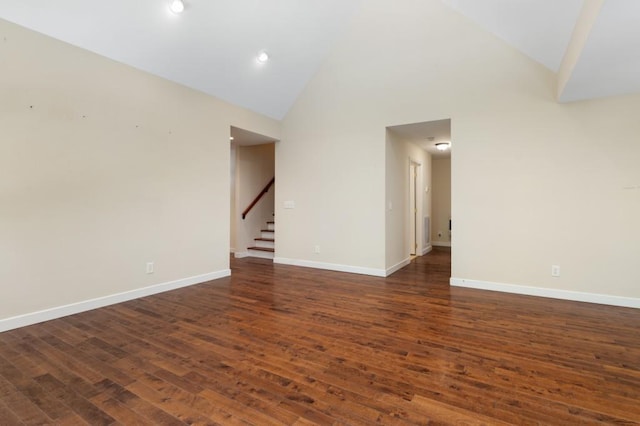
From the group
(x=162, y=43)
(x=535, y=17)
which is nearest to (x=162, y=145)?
(x=162, y=43)

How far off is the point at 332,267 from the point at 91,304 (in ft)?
11.0

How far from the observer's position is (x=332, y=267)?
5.30 meters

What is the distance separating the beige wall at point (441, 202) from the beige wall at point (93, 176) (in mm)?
6101

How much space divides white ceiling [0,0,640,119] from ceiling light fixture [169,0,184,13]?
63 millimetres

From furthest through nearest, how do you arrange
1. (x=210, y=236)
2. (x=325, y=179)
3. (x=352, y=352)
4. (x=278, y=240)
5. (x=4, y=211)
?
(x=278, y=240) → (x=325, y=179) → (x=210, y=236) → (x=4, y=211) → (x=352, y=352)

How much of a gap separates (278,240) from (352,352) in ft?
12.5

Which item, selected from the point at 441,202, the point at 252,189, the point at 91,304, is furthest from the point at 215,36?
the point at 441,202

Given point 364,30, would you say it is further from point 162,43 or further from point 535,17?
point 162,43

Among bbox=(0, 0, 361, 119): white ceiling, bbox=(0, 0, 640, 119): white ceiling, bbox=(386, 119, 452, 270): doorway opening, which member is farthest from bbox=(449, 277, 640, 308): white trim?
bbox=(0, 0, 361, 119): white ceiling

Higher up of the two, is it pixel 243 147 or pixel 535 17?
pixel 535 17

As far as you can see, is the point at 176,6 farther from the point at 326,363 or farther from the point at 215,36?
the point at 326,363

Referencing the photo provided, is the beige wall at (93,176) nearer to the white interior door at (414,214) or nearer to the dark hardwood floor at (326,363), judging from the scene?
the dark hardwood floor at (326,363)

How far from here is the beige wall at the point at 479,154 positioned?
3.53m

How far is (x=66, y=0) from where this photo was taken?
9.00 ft
